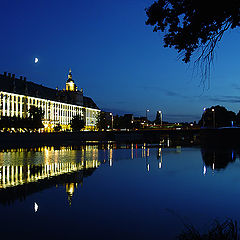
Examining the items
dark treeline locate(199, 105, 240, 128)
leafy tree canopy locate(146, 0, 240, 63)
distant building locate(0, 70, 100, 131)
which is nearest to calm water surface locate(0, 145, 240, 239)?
leafy tree canopy locate(146, 0, 240, 63)

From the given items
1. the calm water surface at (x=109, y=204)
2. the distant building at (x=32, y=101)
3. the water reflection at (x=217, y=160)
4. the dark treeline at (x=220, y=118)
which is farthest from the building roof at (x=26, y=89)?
the calm water surface at (x=109, y=204)

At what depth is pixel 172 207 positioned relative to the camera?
1512 cm

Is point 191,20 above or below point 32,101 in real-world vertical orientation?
below

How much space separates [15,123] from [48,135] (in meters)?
21.1

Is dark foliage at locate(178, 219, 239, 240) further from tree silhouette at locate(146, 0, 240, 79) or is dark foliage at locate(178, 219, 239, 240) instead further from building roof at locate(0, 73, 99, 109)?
building roof at locate(0, 73, 99, 109)

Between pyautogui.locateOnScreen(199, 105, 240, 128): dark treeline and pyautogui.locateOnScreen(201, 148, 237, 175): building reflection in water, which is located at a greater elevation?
pyautogui.locateOnScreen(199, 105, 240, 128): dark treeline

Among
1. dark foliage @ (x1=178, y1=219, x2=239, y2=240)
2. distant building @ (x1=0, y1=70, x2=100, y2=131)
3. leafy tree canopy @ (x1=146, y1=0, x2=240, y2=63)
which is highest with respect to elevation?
distant building @ (x1=0, y1=70, x2=100, y2=131)

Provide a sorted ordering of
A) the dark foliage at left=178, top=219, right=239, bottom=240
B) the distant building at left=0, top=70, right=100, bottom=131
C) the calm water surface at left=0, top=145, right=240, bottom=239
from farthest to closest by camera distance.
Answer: the distant building at left=0, top=70, right=100, bottom=131
the calm water surface at left=0, top=145, right=240, bottom=239
the dark foliage at left=178, top=219, right=239, bottom=240

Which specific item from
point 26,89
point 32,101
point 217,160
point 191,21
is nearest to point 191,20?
point 191,21

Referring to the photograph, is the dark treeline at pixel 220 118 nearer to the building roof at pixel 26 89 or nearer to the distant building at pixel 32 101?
the distant building at pixel 32 101

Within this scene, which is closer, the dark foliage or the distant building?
the dark foliage

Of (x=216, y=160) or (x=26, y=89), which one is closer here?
(x=216, y=160)

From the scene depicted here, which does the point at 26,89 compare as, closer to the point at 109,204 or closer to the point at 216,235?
the point at 109,204

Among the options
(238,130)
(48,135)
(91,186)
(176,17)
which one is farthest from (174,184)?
(48,135)
